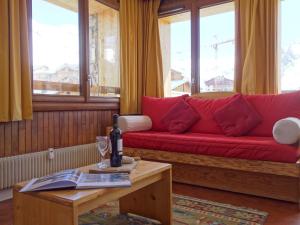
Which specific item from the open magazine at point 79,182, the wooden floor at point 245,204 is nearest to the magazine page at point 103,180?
the open magazine at point 79,182

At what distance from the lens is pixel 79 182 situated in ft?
4.17

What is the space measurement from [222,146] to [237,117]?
56 centimetres

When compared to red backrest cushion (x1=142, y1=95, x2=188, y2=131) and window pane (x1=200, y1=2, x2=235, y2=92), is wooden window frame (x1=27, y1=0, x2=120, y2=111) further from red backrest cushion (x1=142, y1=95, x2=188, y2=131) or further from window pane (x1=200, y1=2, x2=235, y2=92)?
window pane (x1=200, y1=2, x2=235, y2=92)

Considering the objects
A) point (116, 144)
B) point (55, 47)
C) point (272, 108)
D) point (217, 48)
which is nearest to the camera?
point (116, 144)

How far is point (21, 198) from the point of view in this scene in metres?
1.28

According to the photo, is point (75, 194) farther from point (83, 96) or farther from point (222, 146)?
point (83, 96)

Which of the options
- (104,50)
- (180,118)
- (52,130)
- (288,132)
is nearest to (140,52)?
(104,50)

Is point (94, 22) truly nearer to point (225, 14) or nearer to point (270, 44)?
point (225, 14)

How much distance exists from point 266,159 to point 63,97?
2.11 meters

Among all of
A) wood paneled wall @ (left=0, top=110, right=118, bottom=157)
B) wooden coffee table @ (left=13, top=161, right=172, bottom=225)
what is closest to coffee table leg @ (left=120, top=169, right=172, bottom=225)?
wooden coffee table @ (left=13, top=161, right=172, bottom=225)

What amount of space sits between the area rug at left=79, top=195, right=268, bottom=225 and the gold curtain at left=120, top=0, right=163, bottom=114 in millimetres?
1819

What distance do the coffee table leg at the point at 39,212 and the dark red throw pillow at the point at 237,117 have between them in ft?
6.47

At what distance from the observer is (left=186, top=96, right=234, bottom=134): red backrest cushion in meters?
2.96

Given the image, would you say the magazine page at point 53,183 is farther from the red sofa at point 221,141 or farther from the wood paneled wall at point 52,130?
the red sofa at point 221,141
